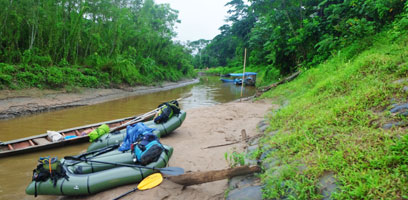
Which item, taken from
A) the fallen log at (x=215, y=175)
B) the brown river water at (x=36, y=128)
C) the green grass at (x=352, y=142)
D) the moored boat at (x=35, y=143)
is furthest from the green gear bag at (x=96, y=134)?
the green grass at (x=352, y=142)

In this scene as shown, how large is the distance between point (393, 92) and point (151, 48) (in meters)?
26.9

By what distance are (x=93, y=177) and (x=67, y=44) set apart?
1372 cm

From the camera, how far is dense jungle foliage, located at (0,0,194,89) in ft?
38.0

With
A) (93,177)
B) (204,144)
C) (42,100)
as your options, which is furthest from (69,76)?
(93,177)

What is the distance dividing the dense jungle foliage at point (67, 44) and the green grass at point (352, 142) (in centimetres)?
1288

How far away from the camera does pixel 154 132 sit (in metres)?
5.77

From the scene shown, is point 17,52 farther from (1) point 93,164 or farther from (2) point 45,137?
(1) point 93,164

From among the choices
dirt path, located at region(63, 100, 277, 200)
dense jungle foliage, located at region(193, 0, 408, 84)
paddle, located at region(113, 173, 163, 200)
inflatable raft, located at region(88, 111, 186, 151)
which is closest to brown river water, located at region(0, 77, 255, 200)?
inflatable raft, located at region(88, 111, 186, 151)

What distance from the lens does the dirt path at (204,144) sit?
Result: 367 centimetres

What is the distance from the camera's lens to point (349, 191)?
233 cm

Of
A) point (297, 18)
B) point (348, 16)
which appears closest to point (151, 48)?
point (297, 18)

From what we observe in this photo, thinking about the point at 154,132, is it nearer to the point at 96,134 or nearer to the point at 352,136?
the point at 96,134

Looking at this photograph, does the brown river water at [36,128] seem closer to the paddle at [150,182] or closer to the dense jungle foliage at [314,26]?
the paddle at [150,182]

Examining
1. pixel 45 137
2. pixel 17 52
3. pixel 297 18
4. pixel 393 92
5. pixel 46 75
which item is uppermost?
pixel 297 18
